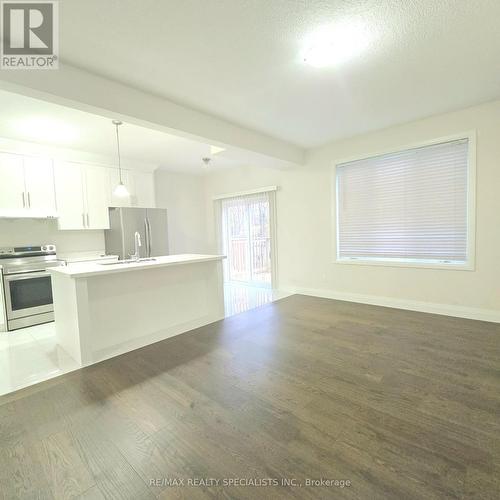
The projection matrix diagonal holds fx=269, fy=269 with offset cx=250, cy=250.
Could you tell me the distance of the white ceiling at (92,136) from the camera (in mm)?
2982

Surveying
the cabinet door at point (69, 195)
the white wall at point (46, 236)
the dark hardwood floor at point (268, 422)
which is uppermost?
the cabinet door at point (69, 195)

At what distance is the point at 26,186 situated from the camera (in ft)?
13.0

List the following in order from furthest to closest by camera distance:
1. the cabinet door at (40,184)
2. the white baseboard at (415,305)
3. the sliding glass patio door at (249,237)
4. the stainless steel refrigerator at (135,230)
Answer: the sliding glass patio door at (249,237) → the stainless steel refrigerator at (135,230) → the cabinet door at (40,184) → the white baseboard at (415,305)

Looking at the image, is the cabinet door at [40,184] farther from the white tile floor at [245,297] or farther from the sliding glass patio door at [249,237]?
the sliding glass patio door at [249,237]

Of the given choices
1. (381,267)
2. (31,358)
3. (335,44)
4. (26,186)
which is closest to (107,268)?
(31,358)

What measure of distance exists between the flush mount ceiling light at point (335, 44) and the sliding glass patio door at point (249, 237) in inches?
133

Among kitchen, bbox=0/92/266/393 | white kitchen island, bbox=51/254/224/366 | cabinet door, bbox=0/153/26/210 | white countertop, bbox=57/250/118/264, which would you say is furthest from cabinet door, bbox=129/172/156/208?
white kitchen island, bbox=51/254/224/366

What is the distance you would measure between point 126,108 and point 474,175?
410cm

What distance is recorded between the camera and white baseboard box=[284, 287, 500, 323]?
3426 mm

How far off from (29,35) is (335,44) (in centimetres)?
224

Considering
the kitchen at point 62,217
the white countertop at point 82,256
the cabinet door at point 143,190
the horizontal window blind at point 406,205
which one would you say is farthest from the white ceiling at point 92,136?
the white countertop at point 82,256

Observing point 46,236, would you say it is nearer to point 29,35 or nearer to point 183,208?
point 183,208

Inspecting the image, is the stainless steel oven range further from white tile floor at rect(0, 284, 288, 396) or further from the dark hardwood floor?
the dark hardwood floor

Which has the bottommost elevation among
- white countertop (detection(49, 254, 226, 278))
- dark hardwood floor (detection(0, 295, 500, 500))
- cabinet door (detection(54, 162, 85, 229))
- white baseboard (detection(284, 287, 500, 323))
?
dark hardwood floor (detection(0, 295, 500, 500))
